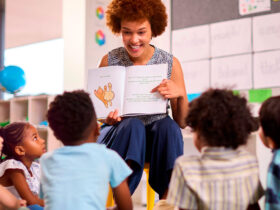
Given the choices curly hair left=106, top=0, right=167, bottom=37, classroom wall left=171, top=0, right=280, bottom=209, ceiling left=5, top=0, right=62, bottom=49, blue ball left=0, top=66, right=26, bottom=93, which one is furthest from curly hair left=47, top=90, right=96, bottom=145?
ceiling left=5, top=0, right=62, bottom=49

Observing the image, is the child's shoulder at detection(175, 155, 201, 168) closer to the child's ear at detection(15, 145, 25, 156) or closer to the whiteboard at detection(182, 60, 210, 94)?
the child's ear at detection(15, 145, 25, 156)

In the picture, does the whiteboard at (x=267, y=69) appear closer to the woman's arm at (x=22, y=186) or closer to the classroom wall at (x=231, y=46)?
the classroom wall at (x=231, y=46)

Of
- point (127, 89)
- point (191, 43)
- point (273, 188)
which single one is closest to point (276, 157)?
point (273, 188)

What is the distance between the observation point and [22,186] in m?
1.50

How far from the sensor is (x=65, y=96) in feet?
3.79

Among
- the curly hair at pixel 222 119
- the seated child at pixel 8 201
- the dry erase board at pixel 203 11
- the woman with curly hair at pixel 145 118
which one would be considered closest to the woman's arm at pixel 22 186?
the seated child at pixel 8 201

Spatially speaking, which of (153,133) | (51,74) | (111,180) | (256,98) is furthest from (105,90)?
(51,74)

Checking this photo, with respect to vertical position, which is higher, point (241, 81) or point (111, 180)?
point (241, 81)

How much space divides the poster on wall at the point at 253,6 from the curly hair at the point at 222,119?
2064 millimetres

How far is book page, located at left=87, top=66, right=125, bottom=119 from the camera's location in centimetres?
158

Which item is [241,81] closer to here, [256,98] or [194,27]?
[256,98]

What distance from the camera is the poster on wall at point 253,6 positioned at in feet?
9.55

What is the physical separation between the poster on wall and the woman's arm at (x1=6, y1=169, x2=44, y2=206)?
2.23 metres

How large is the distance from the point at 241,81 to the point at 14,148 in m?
1.96
